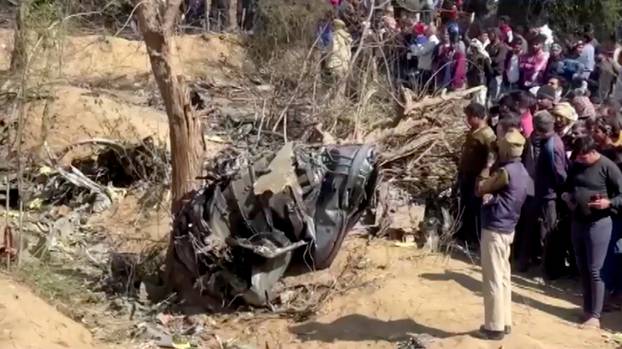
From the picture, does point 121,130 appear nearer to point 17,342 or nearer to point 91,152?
point 91,152

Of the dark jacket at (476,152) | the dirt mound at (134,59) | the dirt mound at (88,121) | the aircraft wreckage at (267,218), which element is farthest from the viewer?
the dirt mound at (134,59)

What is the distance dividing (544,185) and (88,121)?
6.23 meters

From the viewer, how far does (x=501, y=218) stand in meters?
7.34

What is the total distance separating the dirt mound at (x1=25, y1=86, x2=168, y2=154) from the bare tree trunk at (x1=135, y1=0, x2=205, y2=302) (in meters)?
3.04

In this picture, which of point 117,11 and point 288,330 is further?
point 117,11

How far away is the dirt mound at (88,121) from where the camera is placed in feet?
40.9

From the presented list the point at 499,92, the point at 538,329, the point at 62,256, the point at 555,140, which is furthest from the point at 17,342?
the point at 499,92

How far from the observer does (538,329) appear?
320 inches

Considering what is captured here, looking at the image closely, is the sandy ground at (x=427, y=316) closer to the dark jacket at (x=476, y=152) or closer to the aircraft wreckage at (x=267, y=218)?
the aircraft wreckage at (x=267, y=218)

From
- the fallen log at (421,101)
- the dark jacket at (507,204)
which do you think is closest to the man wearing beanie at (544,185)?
the dark jacket at (507,204)

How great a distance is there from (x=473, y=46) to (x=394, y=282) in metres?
6.66

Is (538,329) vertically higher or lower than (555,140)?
lower

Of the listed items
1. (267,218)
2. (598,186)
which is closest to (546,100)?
(598,186)

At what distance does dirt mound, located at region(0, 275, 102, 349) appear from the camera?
697cm
